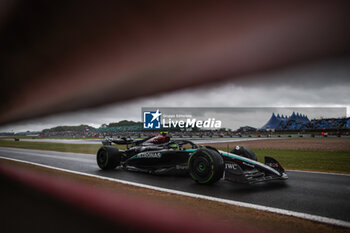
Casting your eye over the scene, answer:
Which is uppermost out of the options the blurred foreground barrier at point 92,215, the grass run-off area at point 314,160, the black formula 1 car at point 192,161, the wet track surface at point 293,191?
the black formula 1 car at point 192,161

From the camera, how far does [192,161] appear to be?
5547mm

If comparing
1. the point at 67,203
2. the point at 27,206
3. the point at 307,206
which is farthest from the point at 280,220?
the point at 27,206

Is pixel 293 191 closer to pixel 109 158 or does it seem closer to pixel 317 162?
pixel 109 158

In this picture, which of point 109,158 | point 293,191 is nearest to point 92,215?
point 293,191

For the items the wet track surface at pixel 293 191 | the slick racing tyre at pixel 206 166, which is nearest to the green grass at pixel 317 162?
the wet track surface at pixel 293 191

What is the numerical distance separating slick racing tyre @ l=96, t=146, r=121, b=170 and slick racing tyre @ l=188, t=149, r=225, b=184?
3383mm

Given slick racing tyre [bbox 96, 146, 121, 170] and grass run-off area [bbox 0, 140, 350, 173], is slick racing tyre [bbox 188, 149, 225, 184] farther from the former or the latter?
grass run-off area [bbox 0, 140, 350, 173]

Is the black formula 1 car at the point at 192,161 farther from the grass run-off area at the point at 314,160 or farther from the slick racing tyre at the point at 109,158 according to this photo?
the grass run-off area at the point at 314,160

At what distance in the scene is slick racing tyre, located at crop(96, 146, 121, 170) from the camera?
7886mm

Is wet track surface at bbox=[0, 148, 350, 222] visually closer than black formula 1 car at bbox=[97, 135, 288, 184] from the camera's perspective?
Yes

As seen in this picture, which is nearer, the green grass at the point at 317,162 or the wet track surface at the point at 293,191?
the wet track surface at the point at 293,191

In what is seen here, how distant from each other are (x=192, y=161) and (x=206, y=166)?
44 centimetres

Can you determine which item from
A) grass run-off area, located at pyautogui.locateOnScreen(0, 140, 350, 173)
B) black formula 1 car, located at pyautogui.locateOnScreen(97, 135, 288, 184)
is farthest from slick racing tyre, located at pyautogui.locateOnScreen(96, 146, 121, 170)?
grass run-off area, located at pyautogui.locateOnScreen(0, 140, 350, 173)

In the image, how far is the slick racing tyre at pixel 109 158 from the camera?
789 cm
